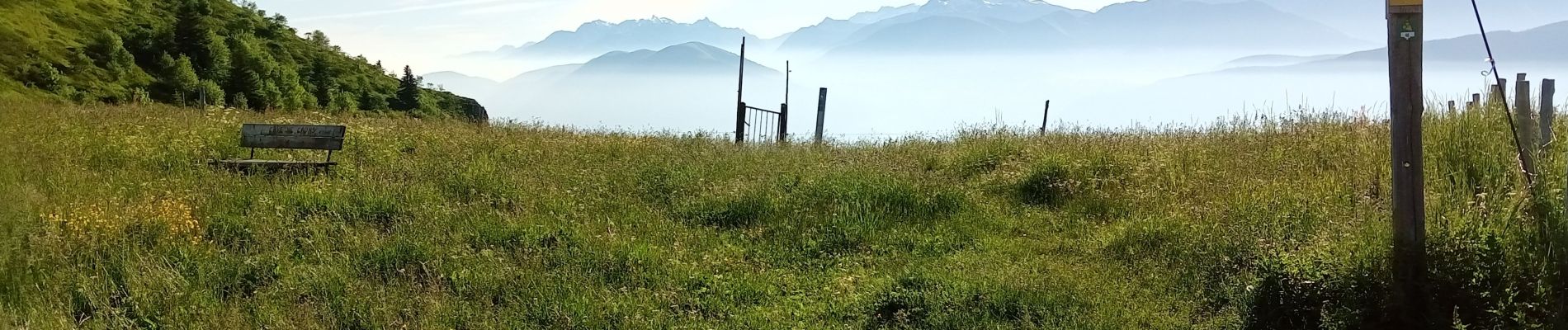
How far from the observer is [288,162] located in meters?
8.04

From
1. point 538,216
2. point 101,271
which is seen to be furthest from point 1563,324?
point 101,271

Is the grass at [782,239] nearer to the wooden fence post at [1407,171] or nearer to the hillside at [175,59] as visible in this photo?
the wooden fence post at [1407,171]

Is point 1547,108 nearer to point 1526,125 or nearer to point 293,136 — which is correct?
point 1526,125

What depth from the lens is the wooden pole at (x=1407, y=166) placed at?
367 cm

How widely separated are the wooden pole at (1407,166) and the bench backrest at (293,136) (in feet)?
28.5

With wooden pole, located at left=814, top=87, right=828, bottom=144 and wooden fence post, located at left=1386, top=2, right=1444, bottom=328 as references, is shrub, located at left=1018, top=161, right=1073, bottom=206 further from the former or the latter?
wooden pole, located at left=814, top=87, right=828, bottom=144

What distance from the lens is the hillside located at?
2280 inches

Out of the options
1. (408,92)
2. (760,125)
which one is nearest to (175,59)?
(408,92)

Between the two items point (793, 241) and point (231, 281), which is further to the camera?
point (793, 241)

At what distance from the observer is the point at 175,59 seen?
68.8 m

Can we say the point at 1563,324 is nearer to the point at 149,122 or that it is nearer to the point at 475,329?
the point at 475,329

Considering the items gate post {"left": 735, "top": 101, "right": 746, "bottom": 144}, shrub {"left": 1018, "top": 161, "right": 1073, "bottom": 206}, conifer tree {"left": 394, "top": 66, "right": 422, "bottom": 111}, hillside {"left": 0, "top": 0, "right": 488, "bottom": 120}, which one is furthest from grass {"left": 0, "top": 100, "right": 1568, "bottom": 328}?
conifer tree {"left": 394, "top": 66, "right": 422, "bottom": 111}

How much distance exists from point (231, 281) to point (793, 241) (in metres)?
3.52

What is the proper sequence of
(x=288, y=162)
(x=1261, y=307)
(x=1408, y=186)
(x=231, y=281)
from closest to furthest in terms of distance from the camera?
1. (x=1408, y=186)
2. (x=1261, y=307)
3. (x=231, y=281)
4. (x=288, y=162)
